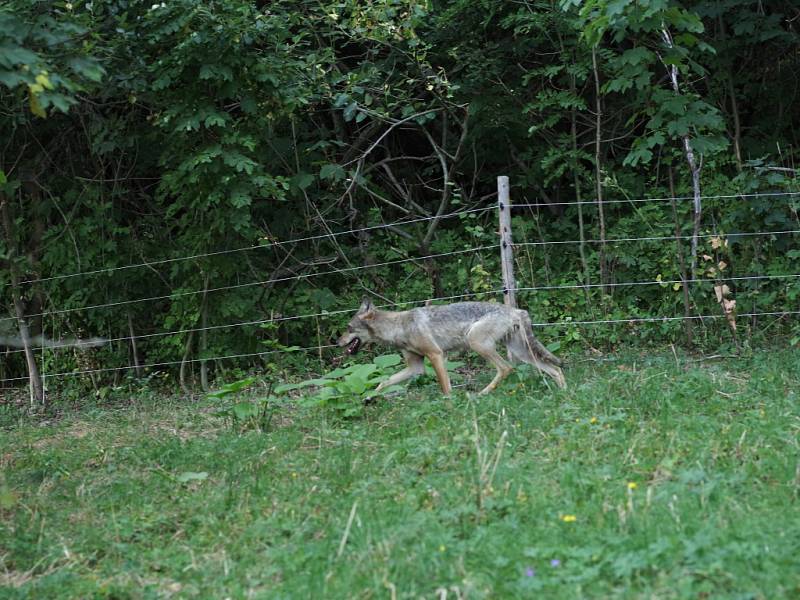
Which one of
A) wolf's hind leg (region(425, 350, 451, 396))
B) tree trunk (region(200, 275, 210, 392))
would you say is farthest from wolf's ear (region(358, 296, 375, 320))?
tree trunk (region(200, 275, 210, 392))

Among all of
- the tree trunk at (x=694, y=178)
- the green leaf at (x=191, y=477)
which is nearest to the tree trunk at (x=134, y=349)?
the green leaf at (x=191, y=477)

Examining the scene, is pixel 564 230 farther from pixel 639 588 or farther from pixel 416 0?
pixel 639 588

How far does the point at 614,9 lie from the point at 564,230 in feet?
17.5

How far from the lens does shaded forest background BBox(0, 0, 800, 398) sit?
10125mm

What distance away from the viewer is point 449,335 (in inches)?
369

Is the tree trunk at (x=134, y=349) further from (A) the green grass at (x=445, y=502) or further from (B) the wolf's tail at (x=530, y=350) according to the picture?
(B) the wolf's tail at (x=530, y=350)

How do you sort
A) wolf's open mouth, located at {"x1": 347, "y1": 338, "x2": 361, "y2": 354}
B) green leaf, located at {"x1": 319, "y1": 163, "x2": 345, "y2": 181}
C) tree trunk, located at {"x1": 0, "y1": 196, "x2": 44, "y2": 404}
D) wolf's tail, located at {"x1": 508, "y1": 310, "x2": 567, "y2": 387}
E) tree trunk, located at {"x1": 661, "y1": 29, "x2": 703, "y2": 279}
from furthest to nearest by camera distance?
green leaf, located at {"x1": 319, "y1": 163, "x2": 345, "y2": 181}, tree trunk, located at {"x1": 0, "y1": 196, "x2": 44, "y2": 404}, tree trunk, located at {"x1": 661, "y1": 29, "x2": 703, "y2": 279}, wolf's open mouth, located at {"x1": 347, "y1": 338, "x2": 361, "y2": 354}, wolf's tail, located at {"x1": 508, "y1": 310, "x2": 567, "y2": 387}

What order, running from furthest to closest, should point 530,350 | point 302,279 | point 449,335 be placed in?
1. point 302,279
2. point 449,335
3. point 530,350

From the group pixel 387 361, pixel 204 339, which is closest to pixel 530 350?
pixel 387 361

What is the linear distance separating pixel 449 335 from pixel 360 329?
1031mm

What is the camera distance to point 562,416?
7.21 m

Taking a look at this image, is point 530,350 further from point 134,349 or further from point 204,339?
point 134,349

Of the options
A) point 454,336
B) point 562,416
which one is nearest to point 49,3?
point 454,336

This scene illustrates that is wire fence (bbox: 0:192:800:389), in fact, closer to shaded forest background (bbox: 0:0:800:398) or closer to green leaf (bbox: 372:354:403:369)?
shaded forest background (bbox: 0:0:800:398)
